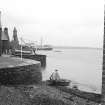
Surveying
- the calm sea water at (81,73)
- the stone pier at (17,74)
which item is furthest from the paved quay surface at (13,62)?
the calm sea water at (81,73)

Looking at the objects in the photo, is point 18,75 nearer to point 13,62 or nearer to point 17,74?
point 17,74

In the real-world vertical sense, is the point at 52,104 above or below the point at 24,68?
below

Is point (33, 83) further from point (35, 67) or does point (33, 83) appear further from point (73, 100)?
point (73, 100)

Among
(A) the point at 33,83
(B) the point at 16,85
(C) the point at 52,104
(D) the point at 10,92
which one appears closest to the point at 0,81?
(B) the point at 16,85

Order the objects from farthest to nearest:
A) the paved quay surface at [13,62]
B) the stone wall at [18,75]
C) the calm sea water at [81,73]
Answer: the calm sea water at [81,73]
the paved quay surface at [13,62]
the stone wall at [18,75]

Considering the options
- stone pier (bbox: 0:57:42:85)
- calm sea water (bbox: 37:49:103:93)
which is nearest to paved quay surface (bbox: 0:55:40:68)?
stone pier (bbox: 0:57:42:85)

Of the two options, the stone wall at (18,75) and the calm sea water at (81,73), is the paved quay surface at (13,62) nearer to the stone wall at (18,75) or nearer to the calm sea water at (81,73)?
the stone wall at (18,75)

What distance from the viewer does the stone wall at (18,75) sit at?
34.9ft

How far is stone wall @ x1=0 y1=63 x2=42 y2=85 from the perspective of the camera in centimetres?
1063

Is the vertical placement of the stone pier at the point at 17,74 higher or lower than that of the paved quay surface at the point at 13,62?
lower

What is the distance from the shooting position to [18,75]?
11023 millimetres

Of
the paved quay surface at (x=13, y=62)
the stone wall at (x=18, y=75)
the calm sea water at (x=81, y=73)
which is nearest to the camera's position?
the stone wall at (x=18, y=75)

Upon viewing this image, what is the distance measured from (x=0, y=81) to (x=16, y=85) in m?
0.88

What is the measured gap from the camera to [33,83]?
40.1 ft
